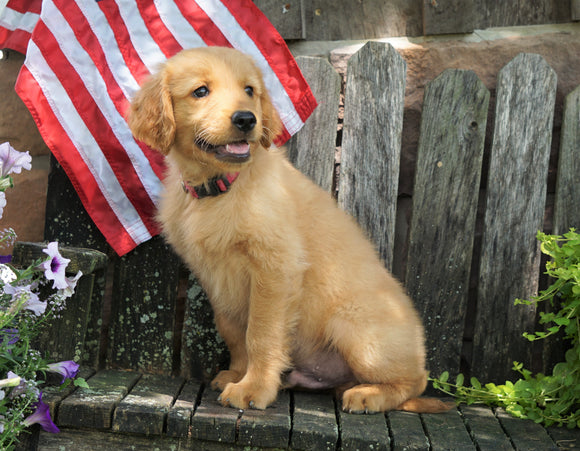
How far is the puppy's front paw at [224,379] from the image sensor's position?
301cm

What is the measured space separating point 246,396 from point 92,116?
1576 millimetres

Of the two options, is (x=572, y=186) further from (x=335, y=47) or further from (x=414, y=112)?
(x=335, y=47)

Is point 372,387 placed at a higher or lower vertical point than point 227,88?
lower

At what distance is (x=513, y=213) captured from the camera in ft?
11.0

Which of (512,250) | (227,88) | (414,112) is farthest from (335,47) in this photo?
(512,250)

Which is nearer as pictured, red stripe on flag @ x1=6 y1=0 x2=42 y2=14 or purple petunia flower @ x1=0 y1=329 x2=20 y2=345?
purple petunia flower @ x1=0 y1=329 x2=20 y2=345

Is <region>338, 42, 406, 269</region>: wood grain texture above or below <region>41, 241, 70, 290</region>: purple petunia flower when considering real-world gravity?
above

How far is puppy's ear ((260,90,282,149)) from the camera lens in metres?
2.96

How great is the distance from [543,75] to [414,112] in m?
0.68

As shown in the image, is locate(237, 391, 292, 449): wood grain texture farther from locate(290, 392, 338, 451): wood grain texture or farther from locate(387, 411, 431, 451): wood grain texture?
locate(387, 411, 431, 451): wood grain texture

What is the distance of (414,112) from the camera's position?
354 cm

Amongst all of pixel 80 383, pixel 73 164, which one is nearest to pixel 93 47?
pixel 73 164

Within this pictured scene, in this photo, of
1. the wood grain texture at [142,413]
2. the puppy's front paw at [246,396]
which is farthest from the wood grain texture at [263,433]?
the wood grain texture at [142,413]

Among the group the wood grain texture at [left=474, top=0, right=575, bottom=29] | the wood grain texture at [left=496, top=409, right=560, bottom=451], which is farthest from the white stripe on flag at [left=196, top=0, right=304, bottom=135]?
the wood grain texture at [left=496, top=409, right=560, bottom=451]
